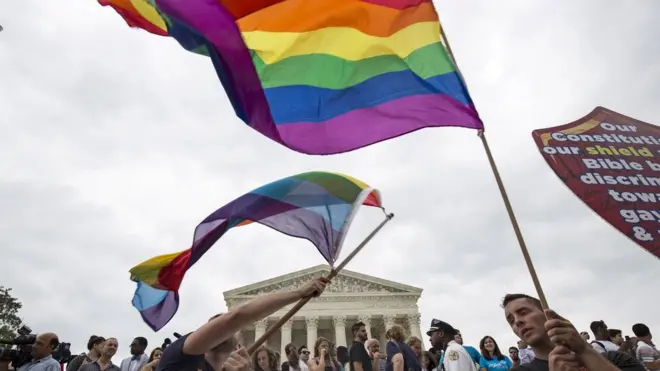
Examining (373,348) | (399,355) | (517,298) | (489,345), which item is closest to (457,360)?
(399,355)

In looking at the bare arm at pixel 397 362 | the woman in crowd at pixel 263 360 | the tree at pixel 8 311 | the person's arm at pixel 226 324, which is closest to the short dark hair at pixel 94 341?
the woman in crowd at pixel 263 360

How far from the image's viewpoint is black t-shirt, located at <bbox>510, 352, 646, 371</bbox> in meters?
2.53

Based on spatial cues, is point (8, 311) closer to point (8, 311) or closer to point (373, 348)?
point (8, 311)

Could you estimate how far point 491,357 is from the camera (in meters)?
7.18

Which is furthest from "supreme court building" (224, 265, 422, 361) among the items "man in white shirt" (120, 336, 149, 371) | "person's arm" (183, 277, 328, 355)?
"person's arm" (183, 277, 328, 355)

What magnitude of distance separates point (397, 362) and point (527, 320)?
3.60 m

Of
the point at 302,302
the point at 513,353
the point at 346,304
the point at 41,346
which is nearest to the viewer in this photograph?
the point at 302,302

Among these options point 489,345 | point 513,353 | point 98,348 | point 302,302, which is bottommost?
point 302,302

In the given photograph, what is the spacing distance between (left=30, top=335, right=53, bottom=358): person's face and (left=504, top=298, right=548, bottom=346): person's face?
5306mm

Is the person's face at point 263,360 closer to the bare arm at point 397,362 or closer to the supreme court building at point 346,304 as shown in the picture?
the bare arm at point 397,362

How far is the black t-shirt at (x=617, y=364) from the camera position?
2.53m

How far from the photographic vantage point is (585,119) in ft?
31.8

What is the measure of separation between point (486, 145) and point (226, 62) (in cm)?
169

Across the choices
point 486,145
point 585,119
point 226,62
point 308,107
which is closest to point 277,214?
point 308,107
